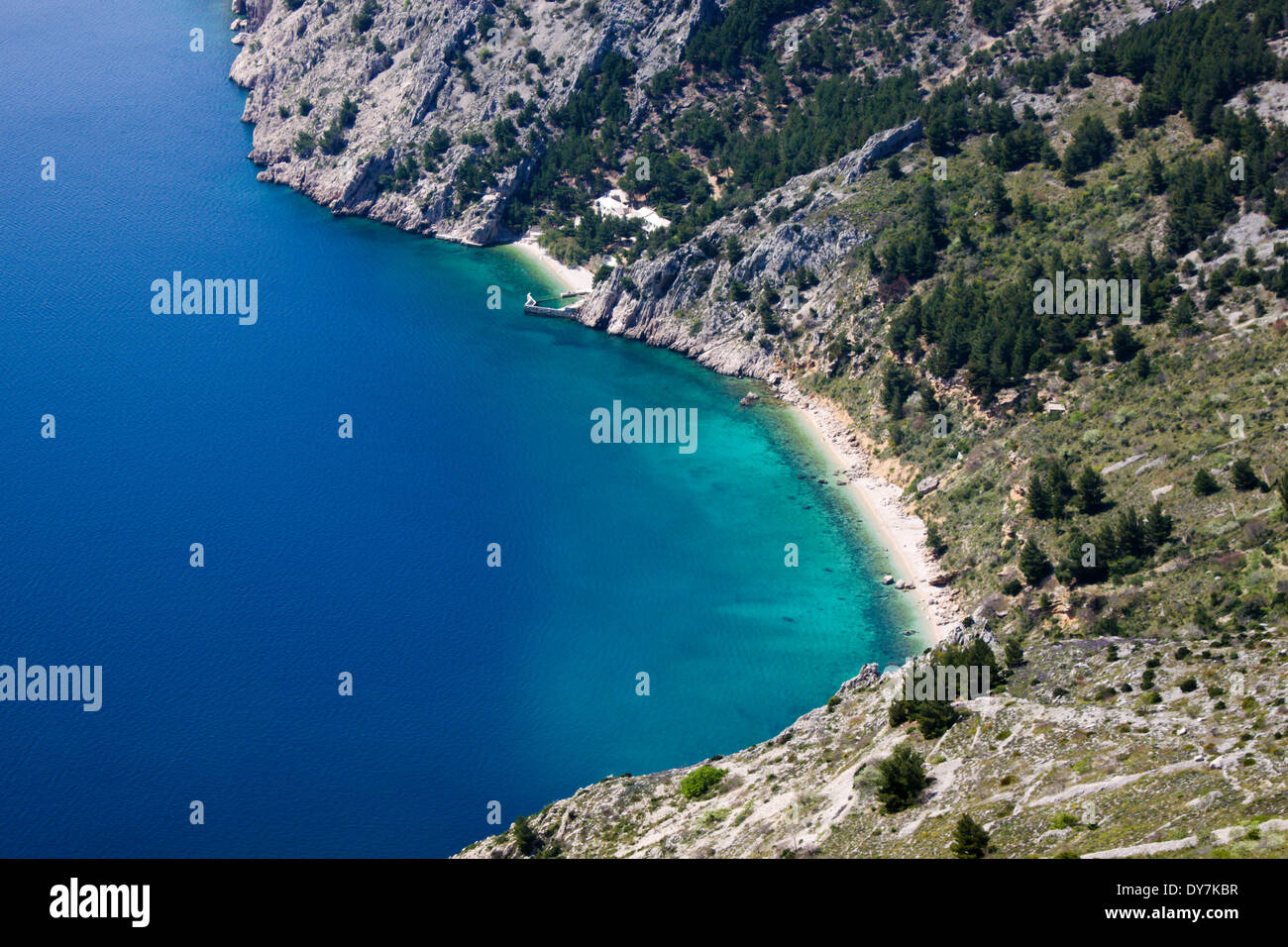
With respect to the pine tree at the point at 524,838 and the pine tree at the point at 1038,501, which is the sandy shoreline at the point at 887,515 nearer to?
the pine tree at the point at 1038,501

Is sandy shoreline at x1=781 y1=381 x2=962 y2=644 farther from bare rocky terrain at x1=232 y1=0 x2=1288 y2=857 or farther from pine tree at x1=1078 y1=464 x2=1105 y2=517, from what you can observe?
pine tree at x1=1078 y1=464 x2=1105 y2=517

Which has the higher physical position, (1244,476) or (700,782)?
(1244,476)

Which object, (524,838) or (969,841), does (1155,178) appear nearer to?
(969,841)

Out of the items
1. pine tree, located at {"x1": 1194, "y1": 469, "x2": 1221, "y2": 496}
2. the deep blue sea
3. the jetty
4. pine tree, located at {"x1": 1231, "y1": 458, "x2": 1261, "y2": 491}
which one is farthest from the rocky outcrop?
pine tree, located at {"x1": 1231, "y1": 458, "x2": 1261, "y2": 491}

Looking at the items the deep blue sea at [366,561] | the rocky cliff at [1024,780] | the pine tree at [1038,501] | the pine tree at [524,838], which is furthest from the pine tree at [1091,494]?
the pine tree at [524,838]

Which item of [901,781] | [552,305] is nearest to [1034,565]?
[901,781]

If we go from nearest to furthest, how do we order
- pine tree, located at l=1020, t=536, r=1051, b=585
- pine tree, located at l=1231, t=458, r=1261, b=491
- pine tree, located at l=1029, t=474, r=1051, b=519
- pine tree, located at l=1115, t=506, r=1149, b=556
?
1. pine tree, located at l=1231, t=458, r=1261, b=491
2. pine tree, located at l=1115, t=506, r=1149, b=556
3. pine tree, located at l=1020, t=536, r=1051, b=585
4. pine tree, located at l=1029, t=474, r=1051, b=519
